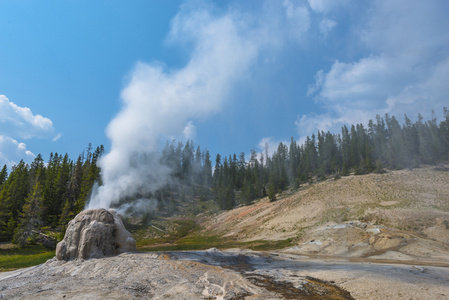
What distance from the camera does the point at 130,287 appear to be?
12.9 m

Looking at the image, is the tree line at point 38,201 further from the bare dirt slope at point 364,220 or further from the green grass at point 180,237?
the bare dirt slope at point 364,220

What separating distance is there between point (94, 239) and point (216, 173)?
126207 millimetres

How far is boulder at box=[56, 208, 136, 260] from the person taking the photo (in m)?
20.0

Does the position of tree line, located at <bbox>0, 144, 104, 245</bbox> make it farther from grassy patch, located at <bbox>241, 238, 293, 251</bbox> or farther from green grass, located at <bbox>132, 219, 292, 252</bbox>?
grassy patch, located at <bbox>241, 238, 293, 251</bbox>

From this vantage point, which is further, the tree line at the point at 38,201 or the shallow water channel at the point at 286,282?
the tree line at the point at 38,201

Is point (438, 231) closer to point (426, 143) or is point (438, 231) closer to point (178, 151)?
point (426, 143)

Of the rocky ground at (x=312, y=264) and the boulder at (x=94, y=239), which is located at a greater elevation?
the boulder at (x=94, y=239)

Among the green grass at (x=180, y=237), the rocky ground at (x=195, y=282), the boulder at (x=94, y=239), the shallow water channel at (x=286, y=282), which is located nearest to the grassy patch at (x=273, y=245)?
the green grass at (x=180, y=237)

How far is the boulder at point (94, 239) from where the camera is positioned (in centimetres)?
2003

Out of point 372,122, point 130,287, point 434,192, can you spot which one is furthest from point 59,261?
point 372,122

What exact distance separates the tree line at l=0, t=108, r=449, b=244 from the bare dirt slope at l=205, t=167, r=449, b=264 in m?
18.0

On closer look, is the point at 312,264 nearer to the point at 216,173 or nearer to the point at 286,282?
the point at 286,282

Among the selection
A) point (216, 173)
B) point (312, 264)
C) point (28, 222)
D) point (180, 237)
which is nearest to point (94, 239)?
point (312, 264)

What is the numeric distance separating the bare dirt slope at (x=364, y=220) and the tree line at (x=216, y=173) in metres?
18.0
